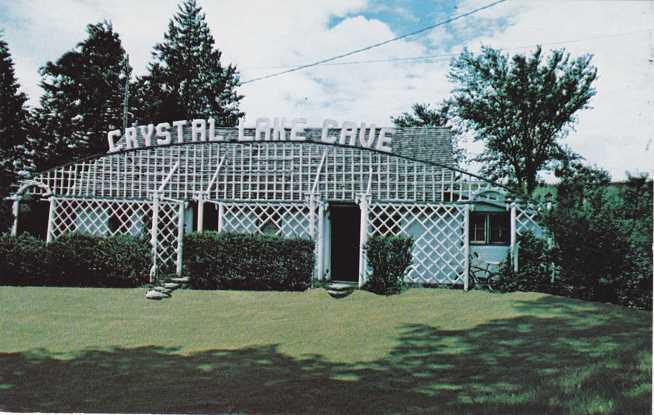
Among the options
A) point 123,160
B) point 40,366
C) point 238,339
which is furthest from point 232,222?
point 40,366

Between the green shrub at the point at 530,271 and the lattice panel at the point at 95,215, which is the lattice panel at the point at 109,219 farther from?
the green shrub at the point at 530,271

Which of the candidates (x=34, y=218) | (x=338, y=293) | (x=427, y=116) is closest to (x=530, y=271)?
(x=338, y=293)

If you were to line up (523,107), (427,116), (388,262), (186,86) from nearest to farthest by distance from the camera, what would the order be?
(388,262)
(186,86)
(523,107)
(427,116)

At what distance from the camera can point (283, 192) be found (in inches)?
396

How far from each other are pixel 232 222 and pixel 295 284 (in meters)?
2.54

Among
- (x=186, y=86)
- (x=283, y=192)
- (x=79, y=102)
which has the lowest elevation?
(x=283, y=192)

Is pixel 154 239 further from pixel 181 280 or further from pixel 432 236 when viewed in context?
pixel 432 236

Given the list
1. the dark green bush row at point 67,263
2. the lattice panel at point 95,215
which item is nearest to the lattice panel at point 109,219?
the lattice panel at point 95,215

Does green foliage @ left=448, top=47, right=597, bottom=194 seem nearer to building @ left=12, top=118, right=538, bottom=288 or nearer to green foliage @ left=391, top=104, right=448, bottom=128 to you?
green foliage @ left=391, top=104, right=448, bottom=128

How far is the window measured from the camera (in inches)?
439

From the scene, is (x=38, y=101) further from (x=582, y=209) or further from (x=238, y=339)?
(x=582, y=209)

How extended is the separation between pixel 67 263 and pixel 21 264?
75 cm

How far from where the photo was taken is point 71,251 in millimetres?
8633

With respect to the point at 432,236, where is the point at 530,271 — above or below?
below
